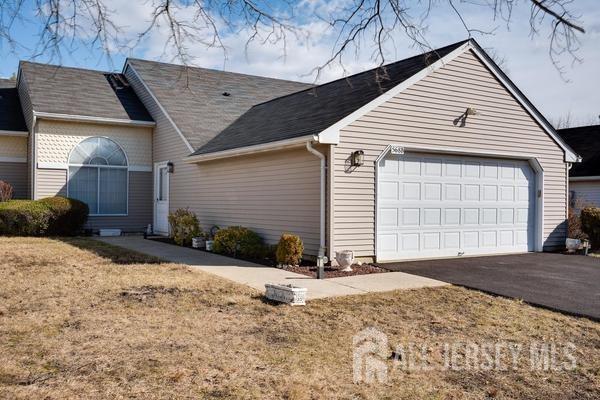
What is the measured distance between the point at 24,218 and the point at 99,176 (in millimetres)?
3058

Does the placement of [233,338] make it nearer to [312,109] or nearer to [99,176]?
[312,109]

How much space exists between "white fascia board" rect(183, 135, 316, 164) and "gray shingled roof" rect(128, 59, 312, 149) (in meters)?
1.05

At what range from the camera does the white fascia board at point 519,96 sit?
42.6 ft

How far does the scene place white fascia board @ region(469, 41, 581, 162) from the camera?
12982mm

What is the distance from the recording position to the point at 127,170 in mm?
19172

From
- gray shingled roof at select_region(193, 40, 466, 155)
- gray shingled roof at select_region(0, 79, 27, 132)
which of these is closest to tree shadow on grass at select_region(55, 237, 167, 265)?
gray shingled roof at select_region(193, 40, 466, 155)

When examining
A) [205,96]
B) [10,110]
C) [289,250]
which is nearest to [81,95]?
[10,110]

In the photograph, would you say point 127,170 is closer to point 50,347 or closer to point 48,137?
point 48,137

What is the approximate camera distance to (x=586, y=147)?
23.5 metres

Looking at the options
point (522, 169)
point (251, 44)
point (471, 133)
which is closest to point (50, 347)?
→ point (251, 44)

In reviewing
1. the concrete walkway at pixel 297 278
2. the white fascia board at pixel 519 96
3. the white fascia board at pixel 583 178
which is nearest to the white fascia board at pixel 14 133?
the concrete walkway at pixel 297 278

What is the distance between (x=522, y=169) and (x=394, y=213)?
174 inches

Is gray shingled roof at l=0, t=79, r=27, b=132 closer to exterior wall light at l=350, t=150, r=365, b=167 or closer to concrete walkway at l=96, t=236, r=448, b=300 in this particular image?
concrete walkway at l=96, t=236, r=448, b=300

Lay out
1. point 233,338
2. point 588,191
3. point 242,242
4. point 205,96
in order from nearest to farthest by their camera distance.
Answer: point 233,338 → point 242,242 → point 205,96 → point 588,191
